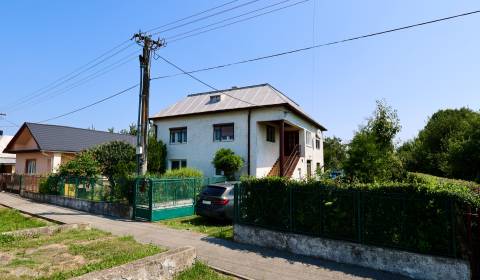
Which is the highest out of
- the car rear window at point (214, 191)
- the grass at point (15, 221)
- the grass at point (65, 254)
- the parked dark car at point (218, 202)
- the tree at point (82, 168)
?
the tree at point (82, 168)

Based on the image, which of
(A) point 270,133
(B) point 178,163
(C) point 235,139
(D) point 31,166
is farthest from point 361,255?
(D) point 31,166

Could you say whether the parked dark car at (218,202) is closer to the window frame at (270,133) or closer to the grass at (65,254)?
the grass at (65,254)

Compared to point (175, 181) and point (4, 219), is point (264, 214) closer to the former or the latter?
point (175, 181)

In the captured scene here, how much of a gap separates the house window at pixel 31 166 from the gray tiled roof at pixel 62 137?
2.60 meters

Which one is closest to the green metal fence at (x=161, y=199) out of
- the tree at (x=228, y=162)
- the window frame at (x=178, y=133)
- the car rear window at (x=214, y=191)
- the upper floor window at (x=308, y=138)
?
the car rear window at (x=214, y=191)

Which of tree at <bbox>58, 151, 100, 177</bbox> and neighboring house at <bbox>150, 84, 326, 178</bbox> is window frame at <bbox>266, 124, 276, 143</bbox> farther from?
tree at <bbox>58, 151, 100, 177</bbox>

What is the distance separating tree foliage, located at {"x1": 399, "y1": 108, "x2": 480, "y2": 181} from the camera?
27.4 metres

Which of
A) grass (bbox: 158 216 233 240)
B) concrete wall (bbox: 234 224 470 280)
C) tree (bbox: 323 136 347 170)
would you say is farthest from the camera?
tree (bbox: 323 136 347 170)

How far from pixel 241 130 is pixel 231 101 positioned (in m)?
2.94

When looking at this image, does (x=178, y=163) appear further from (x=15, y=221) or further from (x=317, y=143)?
(x=317, y=143)

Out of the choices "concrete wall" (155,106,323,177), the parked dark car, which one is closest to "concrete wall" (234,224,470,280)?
the parked dark car

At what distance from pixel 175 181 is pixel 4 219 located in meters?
7.81

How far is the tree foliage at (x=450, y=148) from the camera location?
2738 cm

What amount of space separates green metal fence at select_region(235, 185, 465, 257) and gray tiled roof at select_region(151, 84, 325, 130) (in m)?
11.6
